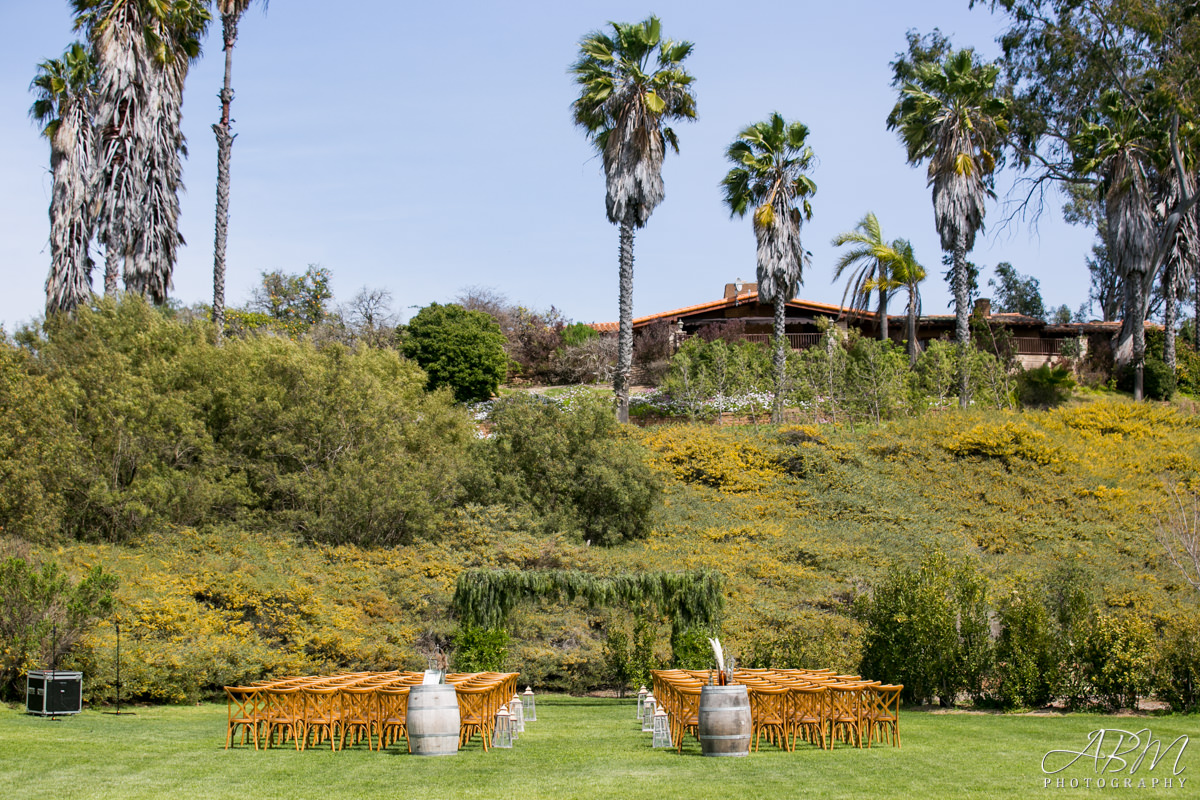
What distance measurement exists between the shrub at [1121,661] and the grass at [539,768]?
1499mm

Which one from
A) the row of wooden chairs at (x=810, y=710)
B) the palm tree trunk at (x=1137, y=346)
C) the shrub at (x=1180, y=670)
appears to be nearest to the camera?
the row of wooden chairs at (x=810, y=710)

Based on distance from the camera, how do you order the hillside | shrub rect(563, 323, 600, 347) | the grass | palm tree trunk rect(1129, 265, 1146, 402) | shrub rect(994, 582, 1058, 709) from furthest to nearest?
shrub rect(563, 323, 600, 347) → palm tree trunk rect(1129, 265, 1146, 402) → the hillside → shrub rect(994, 582, 1058, 709) → the grass

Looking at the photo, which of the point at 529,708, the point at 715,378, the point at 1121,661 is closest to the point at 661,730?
the point at 529,708

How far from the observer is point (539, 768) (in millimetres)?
9594

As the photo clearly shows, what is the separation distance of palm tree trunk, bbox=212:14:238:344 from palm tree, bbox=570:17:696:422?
35.5 ft

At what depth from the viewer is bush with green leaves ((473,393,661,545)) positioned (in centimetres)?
2356

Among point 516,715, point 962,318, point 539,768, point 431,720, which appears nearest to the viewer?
point 539,768

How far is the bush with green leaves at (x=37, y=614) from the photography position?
14.0 metres

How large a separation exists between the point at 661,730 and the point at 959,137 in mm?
30226

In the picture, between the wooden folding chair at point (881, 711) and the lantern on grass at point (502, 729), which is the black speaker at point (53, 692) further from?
the wooden folding chair at point (881, 711)

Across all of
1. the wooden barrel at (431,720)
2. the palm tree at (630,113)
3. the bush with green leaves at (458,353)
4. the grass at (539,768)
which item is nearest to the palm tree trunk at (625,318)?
the palm tree at (630,113)

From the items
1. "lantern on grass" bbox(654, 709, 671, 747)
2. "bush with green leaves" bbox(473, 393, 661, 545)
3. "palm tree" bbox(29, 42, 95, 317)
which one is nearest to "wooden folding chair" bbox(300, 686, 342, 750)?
"lantern on grass" bbox(654, 709, 671, 747)

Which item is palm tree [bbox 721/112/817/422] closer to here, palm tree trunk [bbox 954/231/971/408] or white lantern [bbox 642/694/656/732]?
palm tree trunk [bbox 954/231/971/408]

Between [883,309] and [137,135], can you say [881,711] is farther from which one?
[883,309]
